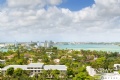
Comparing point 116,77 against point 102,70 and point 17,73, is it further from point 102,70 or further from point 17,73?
point 17,73

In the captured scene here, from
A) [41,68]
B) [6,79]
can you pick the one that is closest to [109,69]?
[41,68]

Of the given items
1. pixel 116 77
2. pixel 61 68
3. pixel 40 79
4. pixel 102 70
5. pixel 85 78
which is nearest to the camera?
pixel 85 78

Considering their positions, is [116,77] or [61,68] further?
[61,68]

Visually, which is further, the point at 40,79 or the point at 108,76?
the point at 108,76

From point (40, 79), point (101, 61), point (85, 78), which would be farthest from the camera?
point (101, 61)

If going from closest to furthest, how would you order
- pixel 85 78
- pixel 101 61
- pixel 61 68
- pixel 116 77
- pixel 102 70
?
pixel 85 78 → pixel 116 77 → pixel 61 68 → pixel 102 70 → pixel 101 61

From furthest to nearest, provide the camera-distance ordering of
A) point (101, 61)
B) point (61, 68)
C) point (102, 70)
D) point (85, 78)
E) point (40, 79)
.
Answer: point (101, 61)
point (102, 70)
point (61, 68)
point (40, 79)
point (85, 78)

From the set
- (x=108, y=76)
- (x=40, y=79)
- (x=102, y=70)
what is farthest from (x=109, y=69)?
(x=40, y=79)

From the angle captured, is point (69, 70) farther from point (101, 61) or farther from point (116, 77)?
point (101, 61)

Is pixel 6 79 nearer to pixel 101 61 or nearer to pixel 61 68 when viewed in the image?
pixel 61 68
